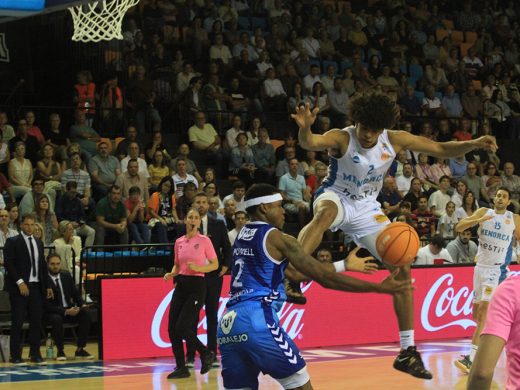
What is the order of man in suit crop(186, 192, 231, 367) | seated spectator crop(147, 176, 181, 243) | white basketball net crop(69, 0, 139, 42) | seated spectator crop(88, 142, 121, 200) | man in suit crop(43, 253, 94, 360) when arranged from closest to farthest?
white basketball net crop(69, 0, 139, 42), man in suit crop(186, 192, 231, 367), man in suit crop(43, 253, 94, 360), seated spectator crop(147, 176, 181, 243), seated spectator crop(88, 142, 121, 200)

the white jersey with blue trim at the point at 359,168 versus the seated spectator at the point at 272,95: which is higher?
the seated spectator at the point at 272,95

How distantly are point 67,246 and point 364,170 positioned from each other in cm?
789

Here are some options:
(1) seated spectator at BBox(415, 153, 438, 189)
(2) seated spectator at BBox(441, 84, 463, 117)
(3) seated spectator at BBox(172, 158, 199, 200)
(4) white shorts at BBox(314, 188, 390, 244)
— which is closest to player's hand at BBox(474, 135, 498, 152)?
(4) white shorts at BBox(314, 188, 390, 244)

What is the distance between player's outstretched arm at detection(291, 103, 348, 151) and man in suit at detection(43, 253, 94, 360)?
23.2 ft

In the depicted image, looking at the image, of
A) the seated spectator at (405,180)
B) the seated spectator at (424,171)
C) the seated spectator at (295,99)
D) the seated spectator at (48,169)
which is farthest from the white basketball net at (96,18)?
the seated spectator at (424,171)

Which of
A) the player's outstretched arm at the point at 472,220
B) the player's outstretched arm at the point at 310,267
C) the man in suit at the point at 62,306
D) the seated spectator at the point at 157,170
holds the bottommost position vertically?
the man in suit at the point at 62,306

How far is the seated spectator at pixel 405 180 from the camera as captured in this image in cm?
1953

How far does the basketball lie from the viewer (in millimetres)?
7438

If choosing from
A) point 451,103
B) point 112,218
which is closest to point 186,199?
point 112,218

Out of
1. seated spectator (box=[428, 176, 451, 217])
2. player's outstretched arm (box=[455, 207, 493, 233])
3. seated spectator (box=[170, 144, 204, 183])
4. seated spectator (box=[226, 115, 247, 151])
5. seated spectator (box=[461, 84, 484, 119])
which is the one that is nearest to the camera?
A: player's outstretched arm (box=[455, 207, 493, 233])

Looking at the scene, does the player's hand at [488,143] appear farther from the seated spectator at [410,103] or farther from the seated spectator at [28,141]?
the seated spectator at [410,103]

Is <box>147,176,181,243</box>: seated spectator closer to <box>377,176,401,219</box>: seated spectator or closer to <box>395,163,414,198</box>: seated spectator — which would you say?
<box>377,176,401,219</box>: seated spectator

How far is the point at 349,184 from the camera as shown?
8422mm

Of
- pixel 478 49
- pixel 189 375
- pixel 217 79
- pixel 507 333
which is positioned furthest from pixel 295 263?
pixel 478 49
